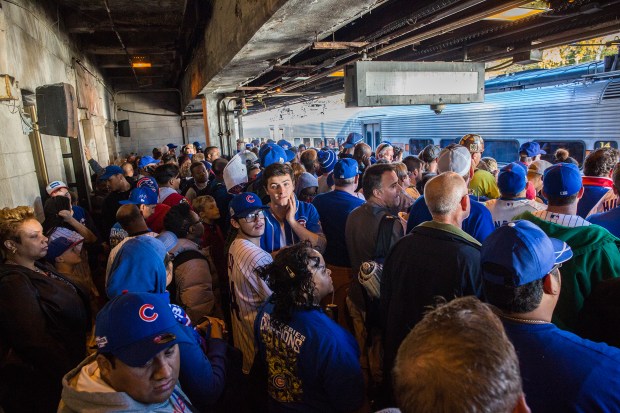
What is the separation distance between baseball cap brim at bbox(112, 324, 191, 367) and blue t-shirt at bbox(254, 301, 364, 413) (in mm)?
598

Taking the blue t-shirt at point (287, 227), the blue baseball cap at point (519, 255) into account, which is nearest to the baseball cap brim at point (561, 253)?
the blue baseball cap at point (519, 255)

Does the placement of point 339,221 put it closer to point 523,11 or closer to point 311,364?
point 311,364

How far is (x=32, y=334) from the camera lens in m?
2.40

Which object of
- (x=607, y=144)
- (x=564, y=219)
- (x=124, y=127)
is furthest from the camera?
(x=124, y=127)

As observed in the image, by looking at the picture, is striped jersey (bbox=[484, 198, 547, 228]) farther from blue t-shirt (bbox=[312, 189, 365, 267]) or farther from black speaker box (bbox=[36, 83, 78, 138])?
black speaker box (bbox=[36, 83, 78, 138])

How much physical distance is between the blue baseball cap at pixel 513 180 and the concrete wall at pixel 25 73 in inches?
186

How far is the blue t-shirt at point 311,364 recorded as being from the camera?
75.0 inches

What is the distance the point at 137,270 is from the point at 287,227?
157cm

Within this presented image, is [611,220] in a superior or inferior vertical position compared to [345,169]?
inferior

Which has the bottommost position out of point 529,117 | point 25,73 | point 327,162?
point 327,162

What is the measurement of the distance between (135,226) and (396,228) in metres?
2.32

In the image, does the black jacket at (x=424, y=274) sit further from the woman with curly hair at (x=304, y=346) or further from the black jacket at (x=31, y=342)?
the black jacket at (x=31, y=342)

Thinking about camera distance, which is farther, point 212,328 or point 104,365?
point 212,328

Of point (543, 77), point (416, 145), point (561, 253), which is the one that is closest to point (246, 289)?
point (561, 253)
